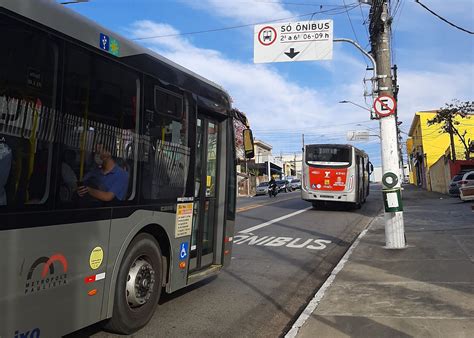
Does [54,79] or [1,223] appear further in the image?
[54,79]

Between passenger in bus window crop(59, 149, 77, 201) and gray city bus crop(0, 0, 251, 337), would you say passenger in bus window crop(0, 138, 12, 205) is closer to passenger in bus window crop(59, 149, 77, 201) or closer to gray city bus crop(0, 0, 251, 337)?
gray city bus crop(0, 0, 251, 337)

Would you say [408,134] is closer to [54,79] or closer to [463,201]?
[463,201]

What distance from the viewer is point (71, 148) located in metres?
4.04

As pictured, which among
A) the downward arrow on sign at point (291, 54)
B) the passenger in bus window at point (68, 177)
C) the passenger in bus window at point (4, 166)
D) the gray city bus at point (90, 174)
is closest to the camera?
the passenger in bus window at point (4, 166)

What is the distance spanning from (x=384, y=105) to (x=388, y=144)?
90cm

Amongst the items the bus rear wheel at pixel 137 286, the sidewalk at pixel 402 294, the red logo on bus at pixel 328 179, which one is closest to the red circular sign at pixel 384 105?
the sidewalk at pixel 402 294

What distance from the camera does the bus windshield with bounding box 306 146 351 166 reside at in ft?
69.8

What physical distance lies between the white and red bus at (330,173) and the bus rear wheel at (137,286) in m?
16.4

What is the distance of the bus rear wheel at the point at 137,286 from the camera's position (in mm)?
4809

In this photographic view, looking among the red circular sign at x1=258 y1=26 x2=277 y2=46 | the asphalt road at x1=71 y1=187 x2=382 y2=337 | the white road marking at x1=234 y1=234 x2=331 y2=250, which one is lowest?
the asphalt road at x1=71 y1=187 x2=382 y2=337

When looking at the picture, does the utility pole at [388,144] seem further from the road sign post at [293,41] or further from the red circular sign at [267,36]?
the red circular sign at [267,36]

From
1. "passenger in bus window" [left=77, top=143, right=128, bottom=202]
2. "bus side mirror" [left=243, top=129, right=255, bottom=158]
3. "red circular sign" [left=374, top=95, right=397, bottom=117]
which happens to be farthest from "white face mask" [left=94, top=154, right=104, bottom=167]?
"red circular sign" [left=374, top=95, right=397, bottom=117]

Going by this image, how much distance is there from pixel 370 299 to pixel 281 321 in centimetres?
141

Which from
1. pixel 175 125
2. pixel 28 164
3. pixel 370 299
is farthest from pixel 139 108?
pixel 370 299
